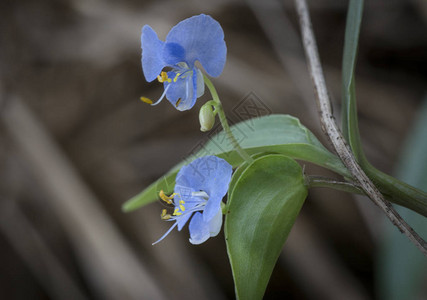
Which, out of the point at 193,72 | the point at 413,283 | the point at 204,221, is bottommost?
the point at 413,283

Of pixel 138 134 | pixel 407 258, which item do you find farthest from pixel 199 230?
pixel 138 134

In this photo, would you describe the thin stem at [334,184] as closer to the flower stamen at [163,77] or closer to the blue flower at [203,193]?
the blue flower at [203,193]

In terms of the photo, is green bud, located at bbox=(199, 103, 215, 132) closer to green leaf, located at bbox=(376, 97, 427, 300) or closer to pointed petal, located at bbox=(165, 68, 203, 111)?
pointed petal, located at bbox=(165, 68, 203, 111)

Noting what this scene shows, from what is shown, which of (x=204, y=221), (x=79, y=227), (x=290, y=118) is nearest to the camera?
(x=204, y=221)

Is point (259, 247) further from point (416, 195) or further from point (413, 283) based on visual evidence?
point (413, 283)

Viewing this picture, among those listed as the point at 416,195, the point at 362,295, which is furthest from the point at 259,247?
the point at 362,295

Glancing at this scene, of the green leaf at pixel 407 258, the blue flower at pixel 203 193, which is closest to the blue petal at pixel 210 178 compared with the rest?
the blue flower at pixel 203 193

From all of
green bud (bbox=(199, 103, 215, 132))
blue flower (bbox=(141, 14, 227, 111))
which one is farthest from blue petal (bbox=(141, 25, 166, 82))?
green bud (bbox=(199, 103, 215, 132))
